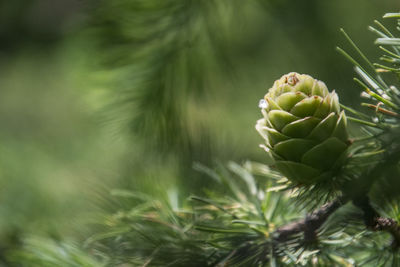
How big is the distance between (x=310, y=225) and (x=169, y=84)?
391mm

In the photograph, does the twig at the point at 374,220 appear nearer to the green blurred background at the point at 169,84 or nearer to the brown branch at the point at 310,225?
the brown branch at the point at 310,225

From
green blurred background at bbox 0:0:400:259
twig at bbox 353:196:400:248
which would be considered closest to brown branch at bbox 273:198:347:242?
twig at bbox 353:196:400:248

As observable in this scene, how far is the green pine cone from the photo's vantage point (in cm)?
31

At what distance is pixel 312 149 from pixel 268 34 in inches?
24.0

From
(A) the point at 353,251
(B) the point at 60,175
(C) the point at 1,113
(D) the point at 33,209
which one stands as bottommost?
(A) the point at 353,251

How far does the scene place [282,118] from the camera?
317 millimetres

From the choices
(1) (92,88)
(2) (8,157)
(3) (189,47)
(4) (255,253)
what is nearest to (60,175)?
(2) (8,157)

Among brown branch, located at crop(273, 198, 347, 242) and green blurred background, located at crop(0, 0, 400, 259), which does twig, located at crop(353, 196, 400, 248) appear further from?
green blurred background, located at crop(0, 0, 400, 259)

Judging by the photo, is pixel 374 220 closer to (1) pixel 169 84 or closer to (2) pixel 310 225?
(2) pixel 310 225

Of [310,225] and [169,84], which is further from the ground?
[169,84]

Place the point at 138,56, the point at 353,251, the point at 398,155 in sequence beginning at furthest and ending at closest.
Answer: the point at 138,56 → the point at 353,251 → the point at 398,155

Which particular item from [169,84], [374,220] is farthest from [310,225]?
[169,84]

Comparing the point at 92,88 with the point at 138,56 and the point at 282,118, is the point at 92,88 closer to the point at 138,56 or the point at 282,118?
the point at 138,56

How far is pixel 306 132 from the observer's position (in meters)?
0.32
